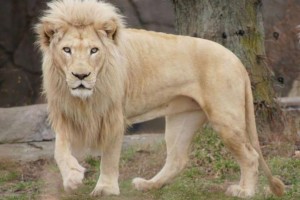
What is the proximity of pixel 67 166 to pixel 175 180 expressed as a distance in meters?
1.75

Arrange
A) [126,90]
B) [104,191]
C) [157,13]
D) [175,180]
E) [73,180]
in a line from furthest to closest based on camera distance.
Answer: [157,13] < [175,180] < [126,90] < [104,191] < [73,180]

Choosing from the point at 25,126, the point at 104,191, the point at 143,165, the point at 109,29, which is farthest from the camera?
the point at 25,126

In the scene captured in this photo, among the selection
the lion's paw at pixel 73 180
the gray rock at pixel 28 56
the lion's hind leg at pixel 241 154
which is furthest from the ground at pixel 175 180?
the gray rock at pixel 28 56

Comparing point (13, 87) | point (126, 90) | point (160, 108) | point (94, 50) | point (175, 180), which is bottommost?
point (13, 87)

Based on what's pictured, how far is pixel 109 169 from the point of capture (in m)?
6.25

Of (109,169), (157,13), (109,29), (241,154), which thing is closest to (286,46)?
(157,13)

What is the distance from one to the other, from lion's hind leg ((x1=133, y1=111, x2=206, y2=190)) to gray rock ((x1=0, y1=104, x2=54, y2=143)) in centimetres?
282

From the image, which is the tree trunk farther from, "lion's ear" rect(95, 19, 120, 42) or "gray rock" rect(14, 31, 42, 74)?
"gray rock" rect(14, 31, 42, 74)

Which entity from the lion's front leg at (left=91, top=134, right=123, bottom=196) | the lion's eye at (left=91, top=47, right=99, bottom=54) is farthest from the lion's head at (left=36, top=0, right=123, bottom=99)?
the lion's front leg at (left=91, top=134, right=123, bottom=196)

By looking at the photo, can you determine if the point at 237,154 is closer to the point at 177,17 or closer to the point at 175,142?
the point at 175,142

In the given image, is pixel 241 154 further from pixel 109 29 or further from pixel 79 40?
pixel 79 40

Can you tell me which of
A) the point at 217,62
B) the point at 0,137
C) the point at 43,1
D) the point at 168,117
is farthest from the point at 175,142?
the point at 43,1

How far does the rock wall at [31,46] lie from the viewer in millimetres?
12297

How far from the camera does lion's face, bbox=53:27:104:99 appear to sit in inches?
224
